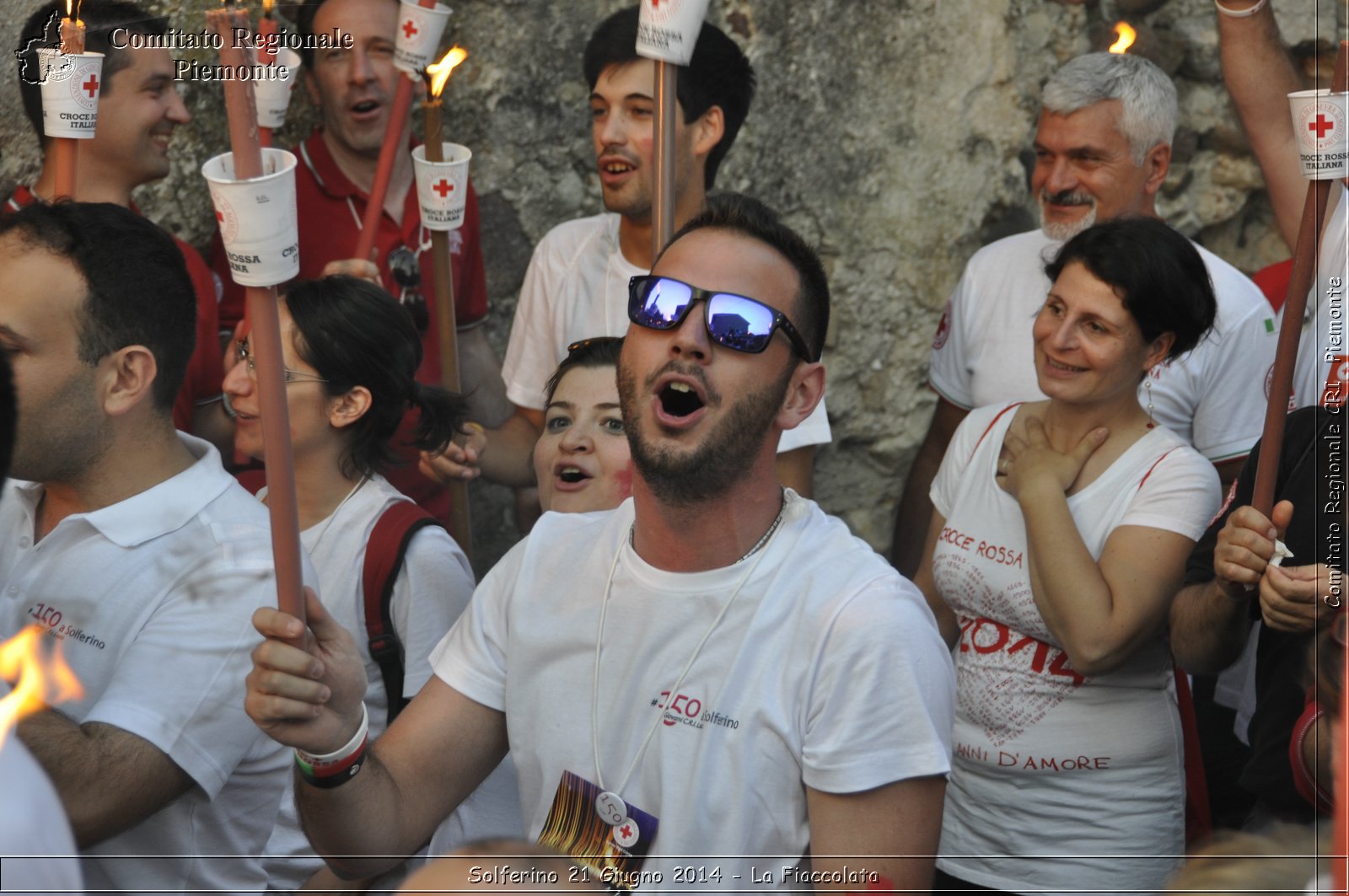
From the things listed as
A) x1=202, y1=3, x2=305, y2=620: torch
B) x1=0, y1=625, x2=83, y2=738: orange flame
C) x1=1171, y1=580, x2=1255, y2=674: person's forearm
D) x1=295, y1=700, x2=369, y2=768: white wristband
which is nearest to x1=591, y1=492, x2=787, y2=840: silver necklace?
x1=295, y1=700, x2=369, y2=768: white wristband

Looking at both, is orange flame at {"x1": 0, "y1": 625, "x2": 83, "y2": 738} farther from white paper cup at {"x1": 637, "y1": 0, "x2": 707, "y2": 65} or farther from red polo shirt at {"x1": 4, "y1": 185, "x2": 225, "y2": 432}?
white paper cup at {"x1": 637, "y1": 0, "x2": 707, "y2": 65}

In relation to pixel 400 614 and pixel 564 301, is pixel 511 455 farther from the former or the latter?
pixel 400 614

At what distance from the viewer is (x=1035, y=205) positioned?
468 cm

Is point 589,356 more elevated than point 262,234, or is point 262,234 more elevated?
point 262,234

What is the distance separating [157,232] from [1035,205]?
3.06 m

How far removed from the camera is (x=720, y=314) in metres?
2.14

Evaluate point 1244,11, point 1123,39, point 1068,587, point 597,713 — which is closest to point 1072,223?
point 1123,39

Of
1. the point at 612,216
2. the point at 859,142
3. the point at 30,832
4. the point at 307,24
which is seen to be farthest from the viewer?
the point at 859,142

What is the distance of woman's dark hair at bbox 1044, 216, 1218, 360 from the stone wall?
169 centimetres

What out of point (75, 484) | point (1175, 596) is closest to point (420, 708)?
point (75, 484)

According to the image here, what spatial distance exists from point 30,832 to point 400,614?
1412mm

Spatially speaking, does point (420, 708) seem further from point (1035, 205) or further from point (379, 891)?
point (1035, 205)

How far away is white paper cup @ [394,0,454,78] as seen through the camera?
2893 millimetres

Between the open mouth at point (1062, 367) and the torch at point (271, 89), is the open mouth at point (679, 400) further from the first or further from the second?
the torch at point (271, 89)
